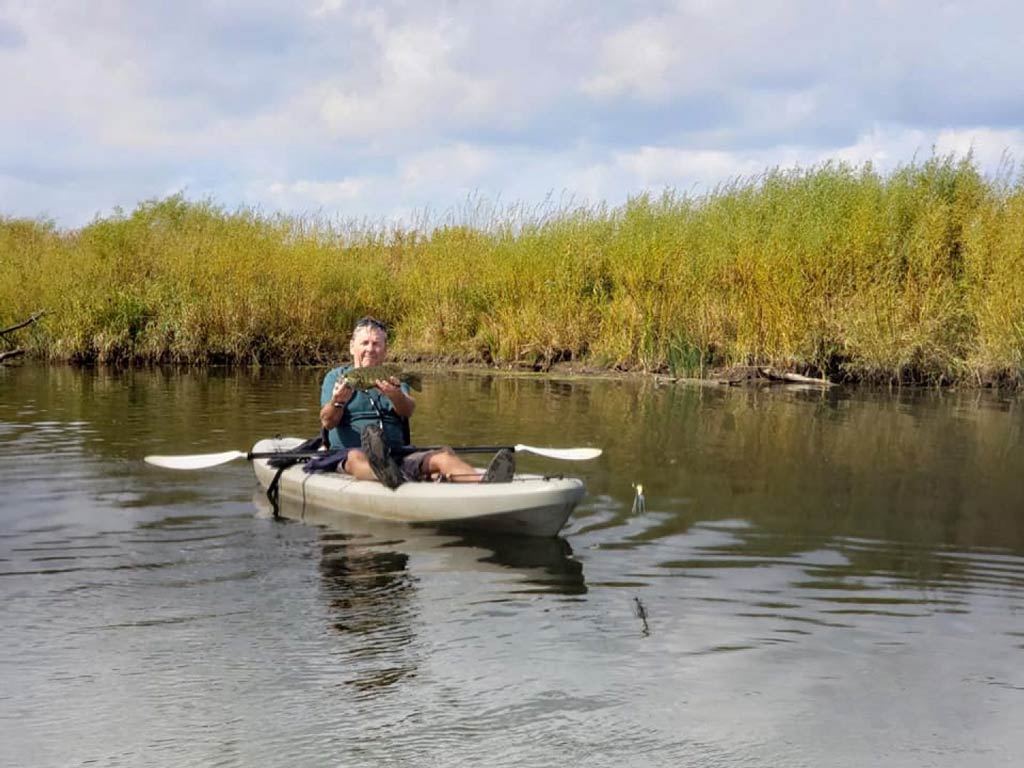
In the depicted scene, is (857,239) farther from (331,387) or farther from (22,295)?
(22,295)

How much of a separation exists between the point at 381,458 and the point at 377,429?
0.21 metres

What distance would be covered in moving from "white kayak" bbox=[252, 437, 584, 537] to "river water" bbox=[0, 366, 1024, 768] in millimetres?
113

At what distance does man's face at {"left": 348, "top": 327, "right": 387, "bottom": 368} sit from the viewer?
7.31 metres

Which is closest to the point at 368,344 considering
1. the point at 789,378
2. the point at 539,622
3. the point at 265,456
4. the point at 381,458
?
the point at 381,458

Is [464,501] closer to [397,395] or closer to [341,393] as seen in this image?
[397,395]

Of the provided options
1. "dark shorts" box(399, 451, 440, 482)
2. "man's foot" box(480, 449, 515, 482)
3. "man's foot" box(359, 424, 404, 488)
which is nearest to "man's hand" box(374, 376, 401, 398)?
"man's foot" box(359, 424, 404, 488)

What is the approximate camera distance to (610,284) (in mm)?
19078

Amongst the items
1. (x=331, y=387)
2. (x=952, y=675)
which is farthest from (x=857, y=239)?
(x=952, y=675)

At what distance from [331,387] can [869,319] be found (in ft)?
36.4

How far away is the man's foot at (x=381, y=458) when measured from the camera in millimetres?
6961

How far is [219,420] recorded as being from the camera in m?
12.4

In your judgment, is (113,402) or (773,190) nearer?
(113,402)

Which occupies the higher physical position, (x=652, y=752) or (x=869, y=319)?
(x=869, y=319)

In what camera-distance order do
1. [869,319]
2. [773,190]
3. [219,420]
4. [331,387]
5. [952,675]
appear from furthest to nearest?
[773,190], [869,319], [219,420], [331,387], [952,675]
